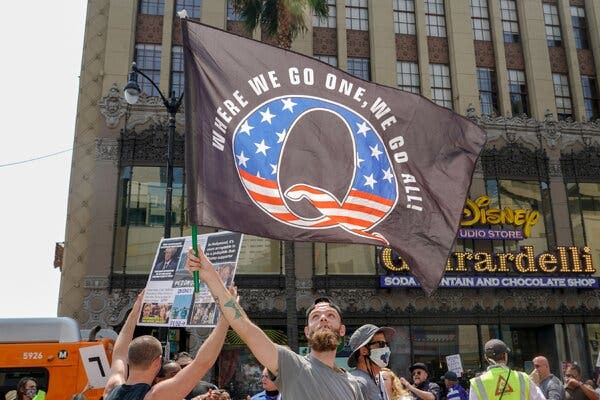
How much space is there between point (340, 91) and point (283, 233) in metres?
1.81

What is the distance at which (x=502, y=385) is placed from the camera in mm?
5195

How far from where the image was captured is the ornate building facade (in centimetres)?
2188

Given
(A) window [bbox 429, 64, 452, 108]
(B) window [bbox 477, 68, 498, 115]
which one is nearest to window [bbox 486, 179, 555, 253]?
(B) window [bbox 477, 68, 498, 115]

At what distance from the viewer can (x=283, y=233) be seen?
16.3 ft

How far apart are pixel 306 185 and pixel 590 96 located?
2658 centimetres

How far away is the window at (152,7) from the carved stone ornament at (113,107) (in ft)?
14.9

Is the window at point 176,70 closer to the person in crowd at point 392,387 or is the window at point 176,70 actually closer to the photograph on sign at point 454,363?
the photograph on sign at point 454,363

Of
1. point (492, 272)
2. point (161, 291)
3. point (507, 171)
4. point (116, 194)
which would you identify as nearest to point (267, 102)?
point (161, 291)

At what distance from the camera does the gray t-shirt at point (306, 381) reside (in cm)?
313

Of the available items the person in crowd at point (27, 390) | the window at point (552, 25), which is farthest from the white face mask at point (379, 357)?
the window at point (552, 25)

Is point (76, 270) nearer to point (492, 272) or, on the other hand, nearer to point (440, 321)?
point (440, 321)

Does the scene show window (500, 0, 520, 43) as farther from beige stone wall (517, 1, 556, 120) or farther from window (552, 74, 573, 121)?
window (552, 74, 573, 121)

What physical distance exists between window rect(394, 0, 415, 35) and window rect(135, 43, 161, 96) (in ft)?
37.2

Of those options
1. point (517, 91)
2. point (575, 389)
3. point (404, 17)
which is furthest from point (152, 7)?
point (575, 389)
